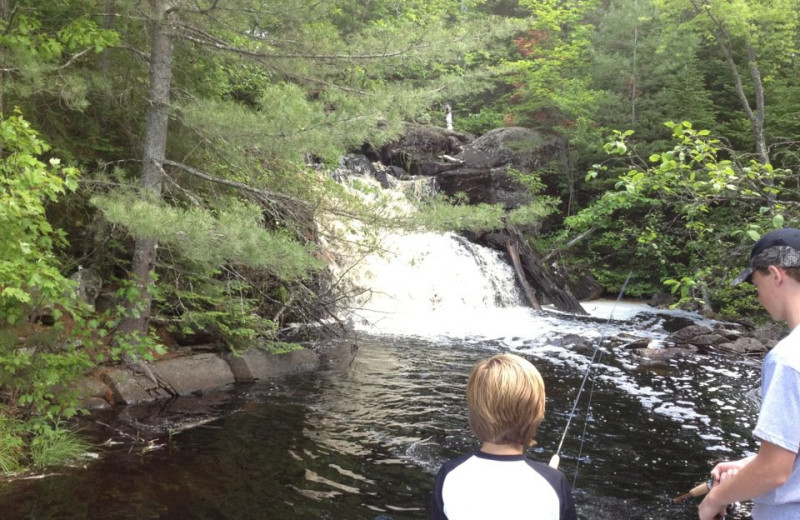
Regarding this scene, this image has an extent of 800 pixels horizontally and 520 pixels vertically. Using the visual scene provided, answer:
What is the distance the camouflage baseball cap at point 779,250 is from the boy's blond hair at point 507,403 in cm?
83

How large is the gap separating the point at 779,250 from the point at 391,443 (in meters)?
5.09

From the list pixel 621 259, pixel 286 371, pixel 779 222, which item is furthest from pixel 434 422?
pixel 621 259

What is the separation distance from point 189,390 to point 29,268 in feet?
11.6

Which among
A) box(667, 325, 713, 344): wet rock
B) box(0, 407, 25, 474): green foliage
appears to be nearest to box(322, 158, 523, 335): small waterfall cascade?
box(667, 325, 713, 344): wet rock

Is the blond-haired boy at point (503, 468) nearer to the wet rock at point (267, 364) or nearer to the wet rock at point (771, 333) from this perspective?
the wet rock at point (267, 364)

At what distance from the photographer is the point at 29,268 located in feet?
16.0

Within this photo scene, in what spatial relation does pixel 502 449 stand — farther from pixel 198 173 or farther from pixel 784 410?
pixel 198 173

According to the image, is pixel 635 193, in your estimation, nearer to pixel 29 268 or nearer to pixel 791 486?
pixel 791 486

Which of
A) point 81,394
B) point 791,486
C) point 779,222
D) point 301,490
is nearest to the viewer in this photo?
point 791,486

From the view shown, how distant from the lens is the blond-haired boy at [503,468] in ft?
6.48

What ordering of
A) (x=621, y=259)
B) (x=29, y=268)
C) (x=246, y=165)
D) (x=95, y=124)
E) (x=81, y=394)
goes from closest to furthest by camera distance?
(x=29, y=268)
(x=81, y=394)
(x=246, y=165)
(x=95, y=124)
(x=621, y=259)

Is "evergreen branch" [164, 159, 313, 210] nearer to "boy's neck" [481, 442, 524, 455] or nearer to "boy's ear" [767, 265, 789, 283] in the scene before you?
"boy's neck" [481, 442, 524, 455]

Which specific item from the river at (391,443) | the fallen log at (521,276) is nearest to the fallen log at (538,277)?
the fallen log at (521,276)

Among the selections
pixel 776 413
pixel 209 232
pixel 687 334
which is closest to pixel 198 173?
pixel 209 232
